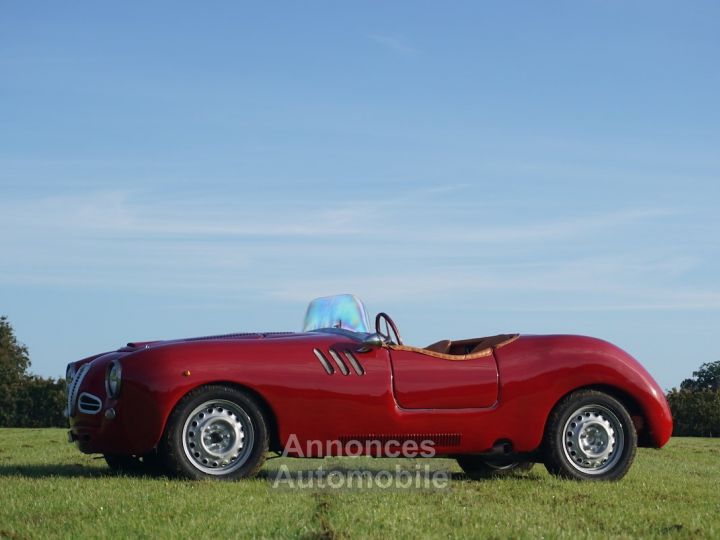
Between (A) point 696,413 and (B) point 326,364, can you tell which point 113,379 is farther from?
(A) point 696,413

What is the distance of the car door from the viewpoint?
8.63 meters

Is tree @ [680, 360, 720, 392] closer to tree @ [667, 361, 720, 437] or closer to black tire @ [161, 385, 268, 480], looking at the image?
tree @ [667, 361, 720, 437]

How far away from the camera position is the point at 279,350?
8492 mm

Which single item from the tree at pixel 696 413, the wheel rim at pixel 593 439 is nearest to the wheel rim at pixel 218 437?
the wheel rim at pixel 593 439

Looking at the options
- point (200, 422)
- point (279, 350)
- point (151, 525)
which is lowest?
point (151, 525)

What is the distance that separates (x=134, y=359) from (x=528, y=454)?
359cm

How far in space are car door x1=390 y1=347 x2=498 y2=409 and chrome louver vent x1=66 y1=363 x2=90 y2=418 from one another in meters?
2.70

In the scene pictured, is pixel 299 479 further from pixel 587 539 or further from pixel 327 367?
pixel 587 539

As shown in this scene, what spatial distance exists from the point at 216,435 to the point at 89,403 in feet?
3.92

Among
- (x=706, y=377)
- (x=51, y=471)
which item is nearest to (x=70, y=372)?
(x=51, y=471)

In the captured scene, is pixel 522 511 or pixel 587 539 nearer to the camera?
pixel 587 539

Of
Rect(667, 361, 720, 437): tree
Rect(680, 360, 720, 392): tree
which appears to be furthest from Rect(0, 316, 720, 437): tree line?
Rect(680, 360, 720, 392): tree

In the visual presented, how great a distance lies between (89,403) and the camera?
8.60 metres

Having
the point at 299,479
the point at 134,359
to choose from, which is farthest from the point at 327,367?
the point at 134,359
